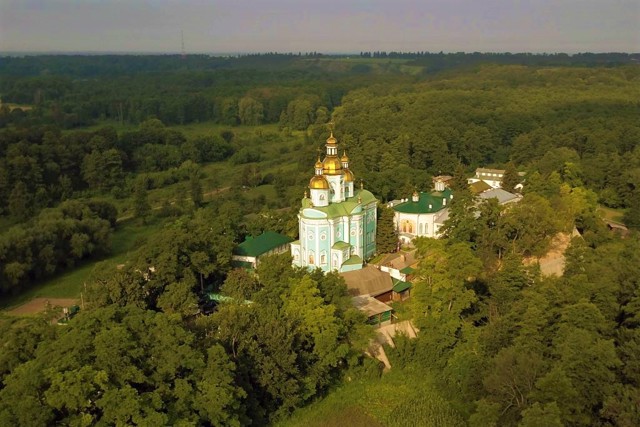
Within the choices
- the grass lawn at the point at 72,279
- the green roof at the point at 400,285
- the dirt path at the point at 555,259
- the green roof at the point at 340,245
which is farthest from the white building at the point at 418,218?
the grass lawn at the point at 72,279

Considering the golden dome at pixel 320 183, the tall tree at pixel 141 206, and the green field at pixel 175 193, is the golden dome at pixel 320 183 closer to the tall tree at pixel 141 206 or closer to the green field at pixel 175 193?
the green field at pixel 175 193

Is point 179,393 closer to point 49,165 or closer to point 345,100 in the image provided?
point 49,165

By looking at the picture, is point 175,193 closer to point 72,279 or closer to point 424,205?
point 72,279

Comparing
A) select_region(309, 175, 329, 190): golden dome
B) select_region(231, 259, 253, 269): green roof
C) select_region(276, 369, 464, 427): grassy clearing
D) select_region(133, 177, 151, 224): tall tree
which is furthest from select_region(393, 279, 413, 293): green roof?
select_region(133, 177, 151, 224): tall tree

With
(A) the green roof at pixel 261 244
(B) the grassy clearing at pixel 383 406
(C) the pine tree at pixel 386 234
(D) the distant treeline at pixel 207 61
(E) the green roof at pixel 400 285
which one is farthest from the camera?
(D) the distant treeline at pixel 207 61

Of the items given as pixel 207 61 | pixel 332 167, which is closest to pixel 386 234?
pixel 332 167

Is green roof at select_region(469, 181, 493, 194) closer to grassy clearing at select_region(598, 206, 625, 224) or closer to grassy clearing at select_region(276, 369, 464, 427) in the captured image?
grassy clearing at select_region(598, 206, 625, 224)

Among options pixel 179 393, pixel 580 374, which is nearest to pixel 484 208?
pixel 580 374
